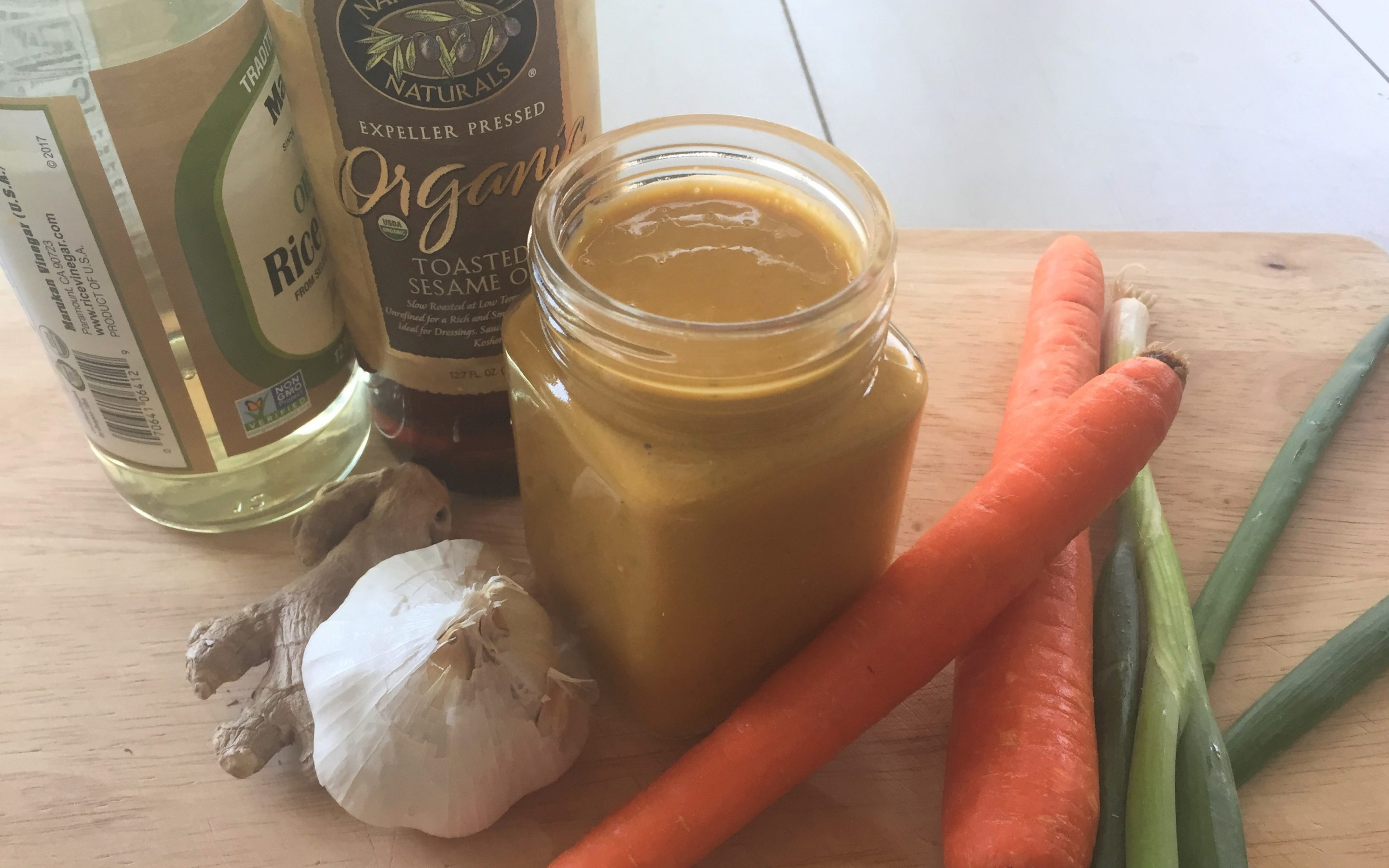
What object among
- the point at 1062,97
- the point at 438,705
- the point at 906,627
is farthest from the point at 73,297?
the point at 1062,97

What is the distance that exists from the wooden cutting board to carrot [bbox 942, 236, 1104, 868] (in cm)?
4

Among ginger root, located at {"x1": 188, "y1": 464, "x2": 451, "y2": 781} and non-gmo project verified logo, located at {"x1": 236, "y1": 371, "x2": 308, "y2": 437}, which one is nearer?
ginger root, located at {"x1": 188, "y1": 464, "x2": 451, "y2": 781}

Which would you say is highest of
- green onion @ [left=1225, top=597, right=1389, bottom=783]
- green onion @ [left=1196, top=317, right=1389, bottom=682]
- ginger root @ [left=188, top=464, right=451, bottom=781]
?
ginger root @ [left=188, top=464, right=451, bottom=781]

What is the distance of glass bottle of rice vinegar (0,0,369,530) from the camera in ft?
2.15

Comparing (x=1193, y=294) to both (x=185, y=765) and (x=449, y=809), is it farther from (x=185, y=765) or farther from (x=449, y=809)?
(x=185, y=765)

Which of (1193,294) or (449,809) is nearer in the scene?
(449,809)

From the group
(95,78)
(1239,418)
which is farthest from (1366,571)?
(95,78)

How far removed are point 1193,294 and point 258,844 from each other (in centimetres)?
98

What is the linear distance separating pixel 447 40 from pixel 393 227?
0.47 feet

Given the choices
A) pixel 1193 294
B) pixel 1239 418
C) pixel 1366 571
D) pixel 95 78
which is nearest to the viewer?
pixel 95 78

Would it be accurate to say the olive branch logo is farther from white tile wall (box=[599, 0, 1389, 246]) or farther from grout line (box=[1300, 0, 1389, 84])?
grout line (box=[1300, 0, 1389, 84])

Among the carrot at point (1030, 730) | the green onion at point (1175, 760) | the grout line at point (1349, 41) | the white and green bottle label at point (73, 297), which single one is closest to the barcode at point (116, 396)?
the white and green bottle label at point (73, 297)

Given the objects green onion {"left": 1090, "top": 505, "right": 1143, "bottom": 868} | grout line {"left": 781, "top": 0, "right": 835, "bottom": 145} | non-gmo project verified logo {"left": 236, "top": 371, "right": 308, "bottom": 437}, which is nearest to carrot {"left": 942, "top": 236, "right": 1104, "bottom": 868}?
green onion {"left": 1090, "top": 505, "right": 1143, "bottom": 868}

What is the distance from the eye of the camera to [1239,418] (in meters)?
0.99
